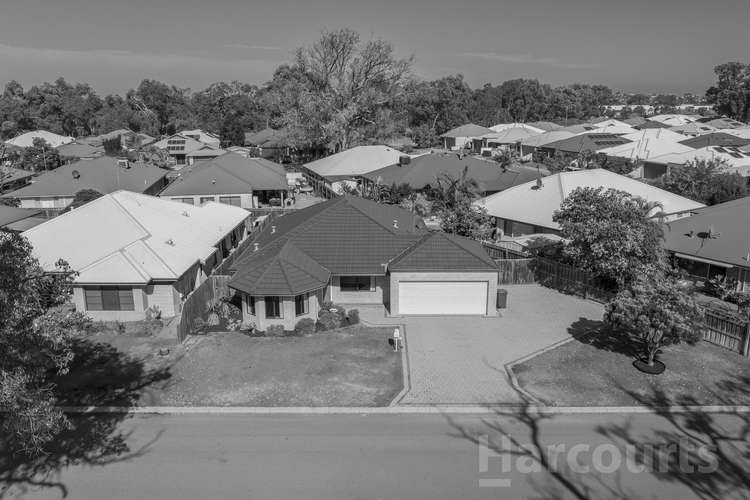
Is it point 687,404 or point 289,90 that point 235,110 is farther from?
point 687,404

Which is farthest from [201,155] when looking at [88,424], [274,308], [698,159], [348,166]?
[88,424]

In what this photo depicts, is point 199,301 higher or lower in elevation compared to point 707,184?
lower

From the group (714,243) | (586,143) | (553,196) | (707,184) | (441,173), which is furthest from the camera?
(586,143)

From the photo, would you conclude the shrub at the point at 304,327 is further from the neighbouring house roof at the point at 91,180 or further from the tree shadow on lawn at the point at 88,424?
the neighbouring house roof at the point at 91,180

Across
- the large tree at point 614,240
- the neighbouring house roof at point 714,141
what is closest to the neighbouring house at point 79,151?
the large tree at point 614,240

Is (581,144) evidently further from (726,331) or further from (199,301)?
(199,301)

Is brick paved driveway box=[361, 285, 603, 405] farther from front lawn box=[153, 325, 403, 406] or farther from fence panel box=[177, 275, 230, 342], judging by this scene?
fence panel box=[177, 275, 230, 342]

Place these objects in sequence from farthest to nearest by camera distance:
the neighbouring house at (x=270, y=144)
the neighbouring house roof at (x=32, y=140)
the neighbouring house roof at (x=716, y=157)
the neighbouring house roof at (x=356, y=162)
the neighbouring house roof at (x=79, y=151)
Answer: the neighbouring house roof at (x=32, y=140) < the neighbouring house at (x=270, y=144) < the neighbouring house roof at (x=79, y=151) < the neighbouring house roof at (x=356, y=162) < the neighbouring house roof at (x=716, y=157)

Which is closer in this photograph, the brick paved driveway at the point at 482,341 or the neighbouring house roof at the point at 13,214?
the brick paved driveway at the point at 482,341
